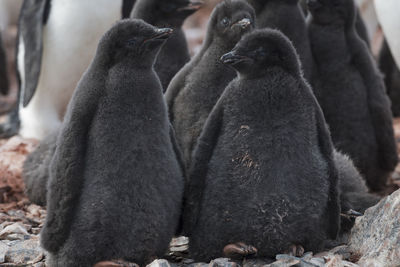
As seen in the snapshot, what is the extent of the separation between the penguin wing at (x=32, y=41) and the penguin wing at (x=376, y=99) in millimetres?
2427

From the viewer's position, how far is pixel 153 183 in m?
2.82

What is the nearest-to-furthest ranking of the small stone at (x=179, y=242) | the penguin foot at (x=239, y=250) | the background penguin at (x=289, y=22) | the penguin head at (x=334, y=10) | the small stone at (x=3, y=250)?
the penguin foot at (x=239, y=250) < the small stone at (x=3, y=250) < the small stone at (x=179, y=242) < the background penguin at (x=289, y=22) < the penguin head at (x=334, y=10)

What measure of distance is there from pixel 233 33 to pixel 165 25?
0.63 meters

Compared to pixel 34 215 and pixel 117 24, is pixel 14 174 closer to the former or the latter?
pixel 34 215

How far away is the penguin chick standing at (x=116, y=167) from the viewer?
2.76m

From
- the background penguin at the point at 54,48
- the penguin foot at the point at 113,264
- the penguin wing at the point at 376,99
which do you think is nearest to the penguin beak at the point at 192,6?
the penguin wing at the point at 376,99

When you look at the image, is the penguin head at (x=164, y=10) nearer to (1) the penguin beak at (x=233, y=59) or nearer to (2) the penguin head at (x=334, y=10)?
(2) the penguin head at (x=334, y=10)

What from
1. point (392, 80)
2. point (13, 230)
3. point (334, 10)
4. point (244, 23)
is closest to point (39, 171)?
point (13, 230)

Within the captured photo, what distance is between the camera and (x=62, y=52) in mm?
5750

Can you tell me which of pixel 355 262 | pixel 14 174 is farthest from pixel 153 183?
pixel 14 174

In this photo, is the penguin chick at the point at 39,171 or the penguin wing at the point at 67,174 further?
the penguin chick at the point at 39,171

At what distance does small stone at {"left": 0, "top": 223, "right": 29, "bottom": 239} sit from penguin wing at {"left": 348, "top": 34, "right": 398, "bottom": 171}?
1.94 meters

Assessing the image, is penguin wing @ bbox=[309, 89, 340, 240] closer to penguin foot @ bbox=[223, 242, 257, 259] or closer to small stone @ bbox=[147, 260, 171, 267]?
penguin foot @ bbox=[223, 242, 257, 259]

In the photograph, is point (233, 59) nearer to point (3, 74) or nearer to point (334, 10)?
point (334, 10)
